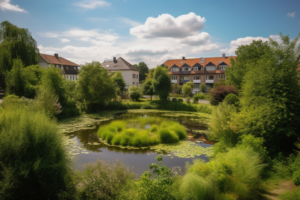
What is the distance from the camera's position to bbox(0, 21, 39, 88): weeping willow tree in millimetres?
22969

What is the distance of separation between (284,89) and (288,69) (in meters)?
1.02

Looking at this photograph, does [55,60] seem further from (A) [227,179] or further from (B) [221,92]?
(A) [227,179]

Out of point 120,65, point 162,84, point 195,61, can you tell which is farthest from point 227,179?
point 195,61

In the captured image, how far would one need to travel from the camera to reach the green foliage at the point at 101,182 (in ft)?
17.3

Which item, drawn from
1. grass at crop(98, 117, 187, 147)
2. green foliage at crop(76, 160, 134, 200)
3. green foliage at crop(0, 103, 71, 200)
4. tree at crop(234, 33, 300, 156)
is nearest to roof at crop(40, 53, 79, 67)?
grass at crop(98, 117, 187, 147)

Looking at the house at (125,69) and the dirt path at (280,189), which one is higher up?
the house at (125,69)

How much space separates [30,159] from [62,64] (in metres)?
45.7

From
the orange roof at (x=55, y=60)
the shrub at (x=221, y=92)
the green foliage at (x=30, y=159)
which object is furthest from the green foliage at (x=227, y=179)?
the orange roof at (x=55, y=60)

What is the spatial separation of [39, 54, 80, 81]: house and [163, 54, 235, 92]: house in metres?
26.9

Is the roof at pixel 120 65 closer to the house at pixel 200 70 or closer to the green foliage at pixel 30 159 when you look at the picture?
the house at pixel 200 70

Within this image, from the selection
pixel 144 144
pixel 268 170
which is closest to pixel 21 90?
pixel 144 144

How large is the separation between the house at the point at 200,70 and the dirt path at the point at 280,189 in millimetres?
39240

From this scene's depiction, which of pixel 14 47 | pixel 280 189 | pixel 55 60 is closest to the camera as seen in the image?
pixel 280 189

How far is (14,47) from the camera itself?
23.9 metres
